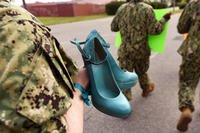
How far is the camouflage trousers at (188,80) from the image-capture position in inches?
138

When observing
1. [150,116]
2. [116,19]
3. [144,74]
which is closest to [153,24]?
[116,19]

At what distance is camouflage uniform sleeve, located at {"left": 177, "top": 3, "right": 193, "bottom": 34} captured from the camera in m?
3.35

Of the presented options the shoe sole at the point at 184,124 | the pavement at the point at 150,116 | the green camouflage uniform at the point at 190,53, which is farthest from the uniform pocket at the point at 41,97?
the pavement at the point at 150,116

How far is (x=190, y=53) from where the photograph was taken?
344 cm

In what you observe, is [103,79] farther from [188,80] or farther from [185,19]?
[188,80]

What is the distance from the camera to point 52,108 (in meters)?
0.85

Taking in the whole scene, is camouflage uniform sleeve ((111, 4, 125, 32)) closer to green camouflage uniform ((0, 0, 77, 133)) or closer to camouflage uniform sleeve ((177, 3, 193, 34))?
camouflage uniform sleeve ((177, 3, 193, 34))

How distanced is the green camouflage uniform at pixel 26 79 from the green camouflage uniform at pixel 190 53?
271 cm

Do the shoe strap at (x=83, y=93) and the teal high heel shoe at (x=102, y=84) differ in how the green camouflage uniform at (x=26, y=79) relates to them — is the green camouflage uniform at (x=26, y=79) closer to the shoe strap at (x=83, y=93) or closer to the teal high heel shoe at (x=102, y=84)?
the shoe strap at (x=83, y=93)

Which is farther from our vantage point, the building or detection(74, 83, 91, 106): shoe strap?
the building

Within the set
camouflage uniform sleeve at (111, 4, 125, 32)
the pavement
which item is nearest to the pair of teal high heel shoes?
the pavement

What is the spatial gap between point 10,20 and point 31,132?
301mm

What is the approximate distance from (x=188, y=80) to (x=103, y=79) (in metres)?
2.44

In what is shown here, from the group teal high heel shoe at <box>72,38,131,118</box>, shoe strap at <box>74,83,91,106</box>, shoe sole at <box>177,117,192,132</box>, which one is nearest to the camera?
shoe strap at <box>74,83,91,106</box>
